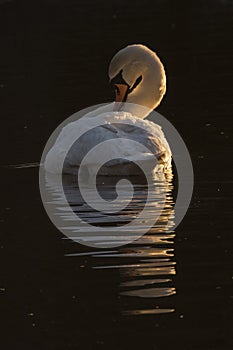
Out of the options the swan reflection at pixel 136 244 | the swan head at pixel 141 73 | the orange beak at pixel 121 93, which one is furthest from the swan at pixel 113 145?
the swan head at pixel 141 73

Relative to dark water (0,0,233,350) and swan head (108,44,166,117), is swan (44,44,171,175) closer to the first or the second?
dark water (0,0,233,350)

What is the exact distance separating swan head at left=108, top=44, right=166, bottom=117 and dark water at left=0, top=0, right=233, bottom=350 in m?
0.54

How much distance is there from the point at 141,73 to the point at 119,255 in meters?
6.40

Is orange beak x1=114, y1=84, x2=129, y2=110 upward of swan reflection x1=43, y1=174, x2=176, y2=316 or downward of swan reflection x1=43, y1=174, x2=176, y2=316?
downward

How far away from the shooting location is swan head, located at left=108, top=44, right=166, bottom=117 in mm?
15055

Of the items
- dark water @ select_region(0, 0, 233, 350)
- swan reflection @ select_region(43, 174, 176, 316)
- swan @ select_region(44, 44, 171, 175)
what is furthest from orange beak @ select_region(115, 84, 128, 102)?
swan reflection @ select_region(43, 174, 176, 316)

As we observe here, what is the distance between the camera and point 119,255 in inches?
360

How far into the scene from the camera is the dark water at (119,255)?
7.45m

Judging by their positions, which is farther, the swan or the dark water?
the swan

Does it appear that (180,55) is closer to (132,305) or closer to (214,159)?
(214,159)

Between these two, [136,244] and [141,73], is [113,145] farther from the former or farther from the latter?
[141,73]

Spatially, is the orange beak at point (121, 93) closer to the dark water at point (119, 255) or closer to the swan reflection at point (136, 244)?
the dark water at point (119, 255)

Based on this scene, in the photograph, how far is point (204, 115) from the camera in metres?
16.0

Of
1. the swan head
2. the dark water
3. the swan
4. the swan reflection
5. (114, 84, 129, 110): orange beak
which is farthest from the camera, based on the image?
the swan head
